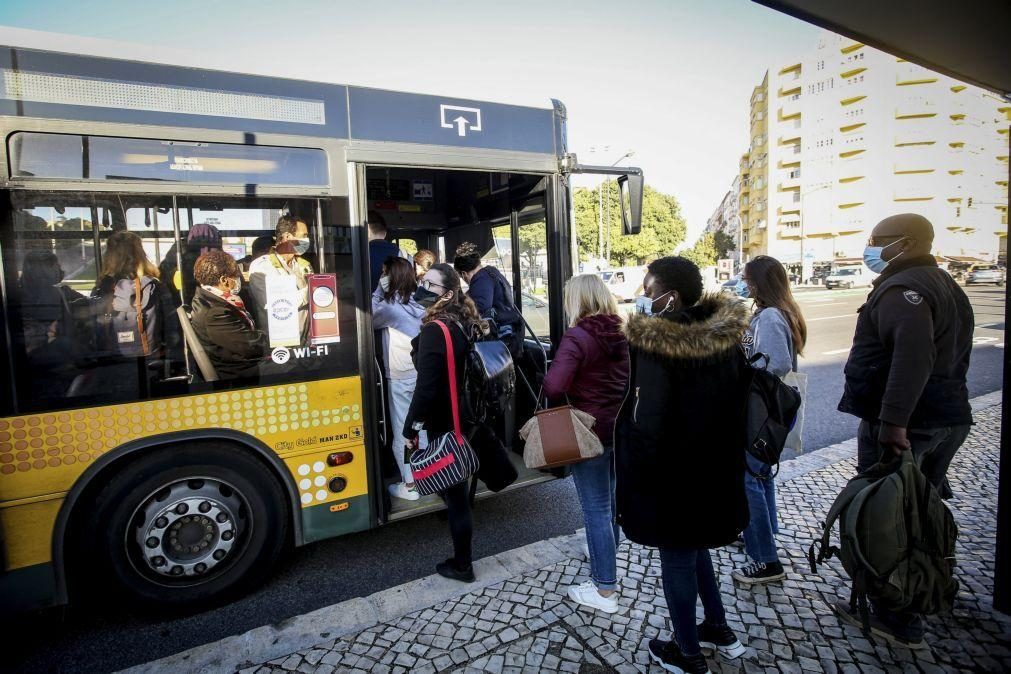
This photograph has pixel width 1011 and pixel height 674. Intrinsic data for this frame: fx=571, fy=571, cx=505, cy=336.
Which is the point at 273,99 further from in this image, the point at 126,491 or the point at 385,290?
the point at 126,491

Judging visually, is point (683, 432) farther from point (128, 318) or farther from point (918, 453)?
point (128, 318)

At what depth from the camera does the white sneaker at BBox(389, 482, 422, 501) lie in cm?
423

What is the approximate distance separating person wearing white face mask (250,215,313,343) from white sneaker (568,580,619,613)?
219cm

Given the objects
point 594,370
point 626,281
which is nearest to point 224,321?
point 594,370

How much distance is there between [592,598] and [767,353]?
1.77 meters

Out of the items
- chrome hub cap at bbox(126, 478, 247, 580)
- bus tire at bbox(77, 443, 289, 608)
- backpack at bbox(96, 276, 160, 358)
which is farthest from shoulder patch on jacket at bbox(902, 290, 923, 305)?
backpack at bbox(96, 276, 160, 358)

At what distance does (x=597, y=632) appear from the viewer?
116 inches

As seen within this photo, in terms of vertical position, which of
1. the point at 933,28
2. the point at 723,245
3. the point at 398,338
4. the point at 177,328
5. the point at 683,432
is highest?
the point at 723,245

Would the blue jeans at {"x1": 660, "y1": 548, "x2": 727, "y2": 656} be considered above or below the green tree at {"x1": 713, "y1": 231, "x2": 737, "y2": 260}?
below

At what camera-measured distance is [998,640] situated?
279cm

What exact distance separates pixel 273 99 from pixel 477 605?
10.5ft

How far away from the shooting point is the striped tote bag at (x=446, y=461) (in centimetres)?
327

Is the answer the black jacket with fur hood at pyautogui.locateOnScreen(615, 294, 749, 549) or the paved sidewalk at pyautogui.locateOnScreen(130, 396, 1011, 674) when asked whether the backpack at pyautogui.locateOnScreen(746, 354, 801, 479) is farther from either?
the paved sidewalk at pyautogui.locateOnScreen(130, 396, 1011, 674)

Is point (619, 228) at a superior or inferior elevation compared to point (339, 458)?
superior
